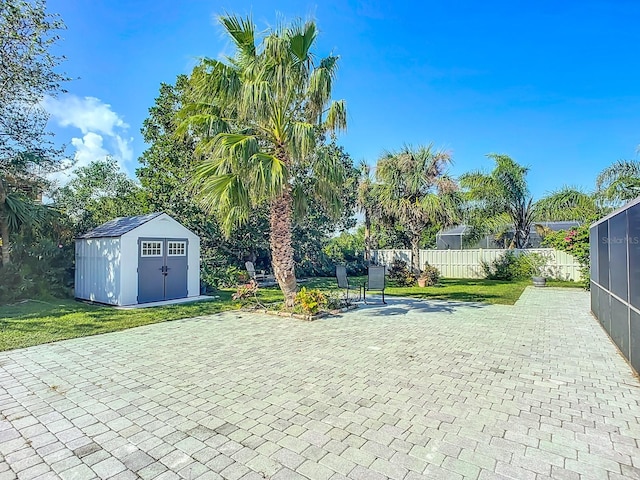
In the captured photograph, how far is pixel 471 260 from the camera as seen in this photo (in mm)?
19016

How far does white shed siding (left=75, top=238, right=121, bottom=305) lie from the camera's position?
980cm

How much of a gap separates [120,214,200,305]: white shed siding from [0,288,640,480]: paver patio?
12.6 ft

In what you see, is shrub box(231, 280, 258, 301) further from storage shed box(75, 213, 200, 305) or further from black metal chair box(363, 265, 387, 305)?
black metal chair box(363, 265, 387, 305)

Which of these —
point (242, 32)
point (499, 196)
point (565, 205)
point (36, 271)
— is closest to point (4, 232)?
point (36, 271)

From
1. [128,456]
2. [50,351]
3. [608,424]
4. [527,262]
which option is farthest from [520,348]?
[527,262]

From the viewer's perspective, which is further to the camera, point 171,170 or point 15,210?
point 171,170

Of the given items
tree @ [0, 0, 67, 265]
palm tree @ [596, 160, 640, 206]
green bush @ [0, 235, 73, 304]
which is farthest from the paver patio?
palm tree @ [596, 160, 640, 206]

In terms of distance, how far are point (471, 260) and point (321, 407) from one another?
17620mm

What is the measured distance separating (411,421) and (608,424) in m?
1.74

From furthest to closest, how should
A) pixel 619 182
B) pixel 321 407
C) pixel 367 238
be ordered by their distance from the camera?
pixel 367 238, pixel 619 182, pixel 321 407

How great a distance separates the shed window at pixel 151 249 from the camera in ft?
33.6

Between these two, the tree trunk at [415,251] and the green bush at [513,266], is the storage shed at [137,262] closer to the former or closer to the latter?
the tree trunk at [415,251]

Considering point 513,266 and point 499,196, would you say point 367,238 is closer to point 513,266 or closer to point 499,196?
point 499,196

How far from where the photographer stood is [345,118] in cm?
842
